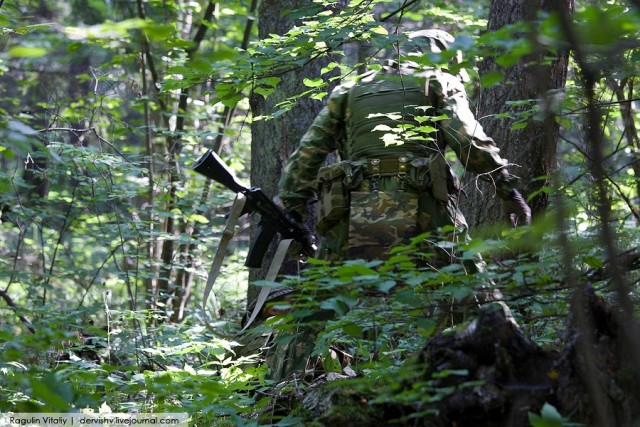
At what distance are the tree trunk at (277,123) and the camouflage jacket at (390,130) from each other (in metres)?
1.31

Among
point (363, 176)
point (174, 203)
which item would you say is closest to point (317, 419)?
point (363, 176)

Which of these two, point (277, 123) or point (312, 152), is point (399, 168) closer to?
point (312, 152)

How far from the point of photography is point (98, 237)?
28.0 feet

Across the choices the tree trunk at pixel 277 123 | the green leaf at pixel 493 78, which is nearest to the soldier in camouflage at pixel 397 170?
the tree trunk at pixel 277 123

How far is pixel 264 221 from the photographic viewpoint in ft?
17.5

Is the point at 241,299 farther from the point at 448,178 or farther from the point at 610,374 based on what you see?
the point at 610,374

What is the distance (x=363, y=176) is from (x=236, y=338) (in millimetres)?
1697

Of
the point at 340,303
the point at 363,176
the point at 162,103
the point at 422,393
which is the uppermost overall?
the point at 162,103

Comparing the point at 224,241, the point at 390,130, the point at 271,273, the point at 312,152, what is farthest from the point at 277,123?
the point at 390,130

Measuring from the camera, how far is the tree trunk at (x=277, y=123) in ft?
21.4

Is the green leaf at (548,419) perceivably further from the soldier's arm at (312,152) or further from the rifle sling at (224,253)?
the soldier's arm at (312,152)

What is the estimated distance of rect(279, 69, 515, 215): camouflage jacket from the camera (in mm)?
4527

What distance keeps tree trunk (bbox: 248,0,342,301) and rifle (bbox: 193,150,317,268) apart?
41.1 inches

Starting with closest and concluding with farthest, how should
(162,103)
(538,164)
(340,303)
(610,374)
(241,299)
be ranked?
(610,374) → (340,303) → (538,164) → (241,299) → (162,103)
